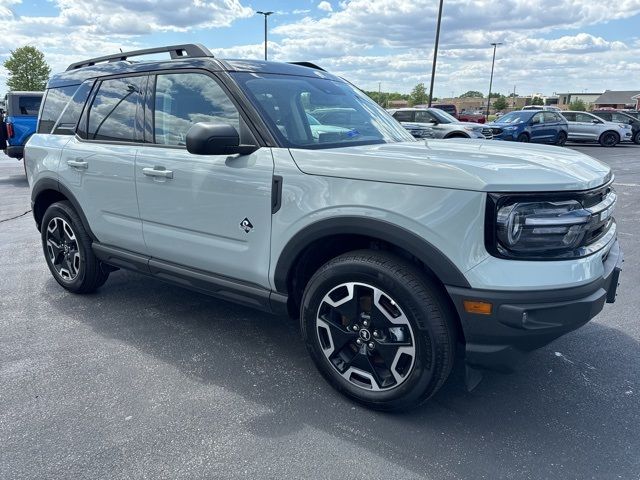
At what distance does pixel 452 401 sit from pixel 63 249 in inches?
137

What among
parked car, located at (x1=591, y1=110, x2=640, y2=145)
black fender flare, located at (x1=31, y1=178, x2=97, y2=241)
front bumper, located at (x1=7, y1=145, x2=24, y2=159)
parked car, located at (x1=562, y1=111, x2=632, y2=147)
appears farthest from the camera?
parked car, located at (x1=591, y1=110, x2=640, y2=145)

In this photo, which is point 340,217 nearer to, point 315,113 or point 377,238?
point 377,238

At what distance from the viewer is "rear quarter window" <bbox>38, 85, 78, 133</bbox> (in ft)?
14.3

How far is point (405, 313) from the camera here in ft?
8.22

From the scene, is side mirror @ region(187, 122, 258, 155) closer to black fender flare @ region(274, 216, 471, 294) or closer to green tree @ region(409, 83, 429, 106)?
black fender flare @ region(274, 216, 471, 294)

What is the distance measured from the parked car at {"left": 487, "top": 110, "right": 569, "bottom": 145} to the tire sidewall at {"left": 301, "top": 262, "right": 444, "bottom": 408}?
58.9ft

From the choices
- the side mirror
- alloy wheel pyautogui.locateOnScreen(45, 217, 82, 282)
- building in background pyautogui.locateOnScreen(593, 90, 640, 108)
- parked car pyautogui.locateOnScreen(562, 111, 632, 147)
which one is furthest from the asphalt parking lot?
building in background pyautogui.locateOnScreen(593, 90, 640, 108)

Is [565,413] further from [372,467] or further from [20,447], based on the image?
[20,447]

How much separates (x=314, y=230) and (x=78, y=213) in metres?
2.43

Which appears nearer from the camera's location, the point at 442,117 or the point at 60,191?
the point at 60,191

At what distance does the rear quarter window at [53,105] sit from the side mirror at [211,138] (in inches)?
84.0

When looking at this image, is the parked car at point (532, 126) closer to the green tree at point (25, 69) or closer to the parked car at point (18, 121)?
the parked car at point (18, 121)

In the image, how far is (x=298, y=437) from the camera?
2.56m

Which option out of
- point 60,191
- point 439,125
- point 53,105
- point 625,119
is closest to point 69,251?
point 60,191
